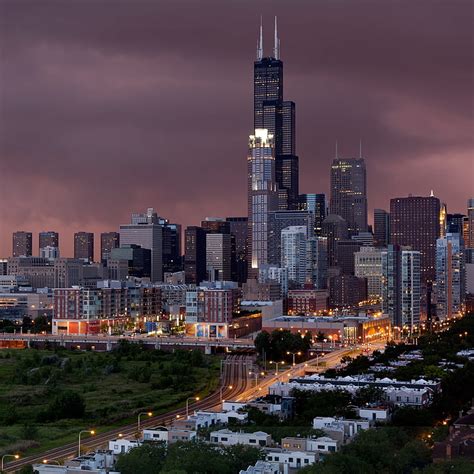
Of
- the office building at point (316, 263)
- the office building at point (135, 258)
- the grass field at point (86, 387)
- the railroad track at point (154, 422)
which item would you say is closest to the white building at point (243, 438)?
the railroad track at point (154, 422)

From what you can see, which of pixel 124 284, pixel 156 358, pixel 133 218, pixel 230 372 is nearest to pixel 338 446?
pixel 230 372

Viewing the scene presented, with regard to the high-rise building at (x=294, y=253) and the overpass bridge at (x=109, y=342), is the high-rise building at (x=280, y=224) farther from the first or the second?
the overpass bridge at (x=109, y=342)

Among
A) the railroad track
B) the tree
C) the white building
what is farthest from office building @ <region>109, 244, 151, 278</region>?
the tree

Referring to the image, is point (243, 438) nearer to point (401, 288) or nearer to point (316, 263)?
point (401, 288)

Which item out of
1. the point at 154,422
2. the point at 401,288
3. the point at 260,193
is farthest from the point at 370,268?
the point at 154,422

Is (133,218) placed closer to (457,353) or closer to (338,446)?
(457,353)
